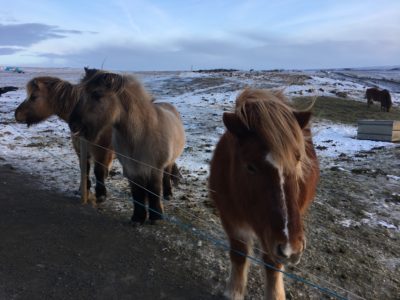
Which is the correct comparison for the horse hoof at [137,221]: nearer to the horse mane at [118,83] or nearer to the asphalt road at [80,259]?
the asphalt road at [80,259]

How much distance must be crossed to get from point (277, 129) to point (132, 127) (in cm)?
273

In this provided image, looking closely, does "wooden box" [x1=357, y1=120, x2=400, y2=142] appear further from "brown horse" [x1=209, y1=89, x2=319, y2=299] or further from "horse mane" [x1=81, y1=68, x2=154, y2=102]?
"brown horse" [x1=209, y1=89, x2=319, y2=299]

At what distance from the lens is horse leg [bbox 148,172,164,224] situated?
4.76 metres

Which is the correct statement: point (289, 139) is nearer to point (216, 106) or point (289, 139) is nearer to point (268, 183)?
point (268, 183)

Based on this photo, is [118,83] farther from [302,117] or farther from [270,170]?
[270,170]

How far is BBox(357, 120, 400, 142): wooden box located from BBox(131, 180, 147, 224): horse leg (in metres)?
8.88

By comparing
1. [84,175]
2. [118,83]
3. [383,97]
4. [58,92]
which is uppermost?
[118,83]

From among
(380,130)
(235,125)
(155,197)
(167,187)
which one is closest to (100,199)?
(167,187)

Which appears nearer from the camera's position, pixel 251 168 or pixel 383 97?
pixel 251 168

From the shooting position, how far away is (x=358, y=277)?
152 inches

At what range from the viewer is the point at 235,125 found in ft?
7.59

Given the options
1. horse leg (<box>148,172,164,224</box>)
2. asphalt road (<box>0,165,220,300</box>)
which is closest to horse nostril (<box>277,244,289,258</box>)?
asphalt road (<box>0,165,220,300</box>)

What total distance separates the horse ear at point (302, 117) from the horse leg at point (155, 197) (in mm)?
2653

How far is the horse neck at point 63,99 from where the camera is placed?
570cm
